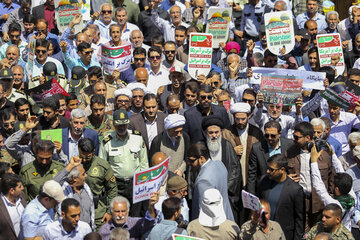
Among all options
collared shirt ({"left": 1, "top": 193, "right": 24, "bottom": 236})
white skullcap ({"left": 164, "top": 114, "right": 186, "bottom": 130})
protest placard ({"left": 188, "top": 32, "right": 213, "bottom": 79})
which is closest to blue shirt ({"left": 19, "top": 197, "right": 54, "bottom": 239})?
collared shirt ({"left": 1, "top": 193, "right": 24, "bottom": 236})

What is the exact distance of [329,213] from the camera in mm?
9852

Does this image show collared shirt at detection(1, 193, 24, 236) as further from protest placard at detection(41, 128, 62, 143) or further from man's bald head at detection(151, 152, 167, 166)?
man's bald head at detection(151, 152, 167, 166)

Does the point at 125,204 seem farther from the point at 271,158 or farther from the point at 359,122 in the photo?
the point at 359,122

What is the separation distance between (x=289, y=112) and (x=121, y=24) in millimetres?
4582

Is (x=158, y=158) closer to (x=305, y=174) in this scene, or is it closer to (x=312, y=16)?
(x=305, y=174)

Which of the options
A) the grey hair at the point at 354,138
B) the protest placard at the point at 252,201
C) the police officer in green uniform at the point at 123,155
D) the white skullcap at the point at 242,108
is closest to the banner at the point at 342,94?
the grey hair at the point at 354,138

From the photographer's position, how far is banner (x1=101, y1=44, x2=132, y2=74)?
46.0ft

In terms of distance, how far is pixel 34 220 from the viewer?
32.4ft

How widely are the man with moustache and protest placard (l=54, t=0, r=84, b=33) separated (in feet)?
17.4

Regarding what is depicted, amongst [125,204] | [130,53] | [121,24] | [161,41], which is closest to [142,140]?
[125,204]

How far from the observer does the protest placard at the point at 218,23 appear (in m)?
16.1

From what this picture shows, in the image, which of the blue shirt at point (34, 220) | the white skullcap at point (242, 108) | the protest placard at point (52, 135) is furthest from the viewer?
the white skullcap at point (242, 108)

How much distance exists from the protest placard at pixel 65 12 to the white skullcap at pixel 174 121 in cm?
481

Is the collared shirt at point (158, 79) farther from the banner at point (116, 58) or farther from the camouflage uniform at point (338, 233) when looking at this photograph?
the camouflage uniform at point (338, 233)
